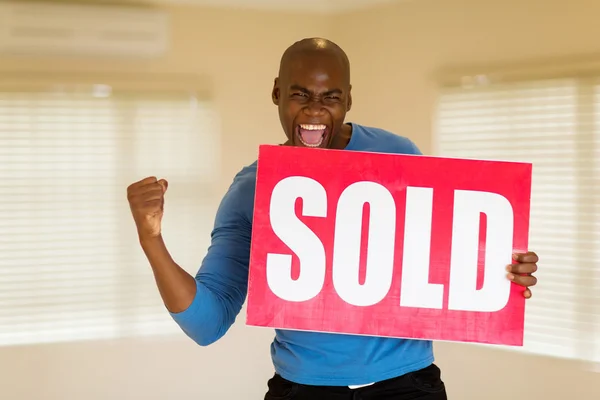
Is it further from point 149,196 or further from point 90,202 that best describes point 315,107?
point 90,202

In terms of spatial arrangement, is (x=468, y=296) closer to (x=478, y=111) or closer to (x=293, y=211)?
(x=293, y=211)

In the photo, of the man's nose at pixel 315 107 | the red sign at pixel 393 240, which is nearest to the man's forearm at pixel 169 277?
the red sign at pixel 393 240

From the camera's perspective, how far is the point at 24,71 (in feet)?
10.2

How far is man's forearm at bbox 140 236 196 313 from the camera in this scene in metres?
1.12

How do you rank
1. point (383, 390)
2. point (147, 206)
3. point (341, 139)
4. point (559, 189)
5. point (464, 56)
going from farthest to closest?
point (464, 56) < point (559, 189) < point (341, 139) < point (383, 390) < point (147, 206)

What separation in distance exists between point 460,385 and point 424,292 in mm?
1923

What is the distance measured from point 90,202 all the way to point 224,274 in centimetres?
208

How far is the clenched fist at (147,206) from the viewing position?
1102 millimetres

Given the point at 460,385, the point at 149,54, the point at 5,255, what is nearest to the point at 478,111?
the point at 460,385

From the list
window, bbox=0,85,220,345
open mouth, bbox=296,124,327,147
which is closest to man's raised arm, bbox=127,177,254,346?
open mouth, bbox=296,124,327,147

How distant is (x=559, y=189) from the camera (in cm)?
272

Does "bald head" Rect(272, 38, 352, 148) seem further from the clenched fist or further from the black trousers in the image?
the black trousers

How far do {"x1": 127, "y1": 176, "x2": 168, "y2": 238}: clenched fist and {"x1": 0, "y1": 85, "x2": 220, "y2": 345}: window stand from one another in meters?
2.23

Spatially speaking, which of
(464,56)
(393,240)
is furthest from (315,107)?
(464,56)
